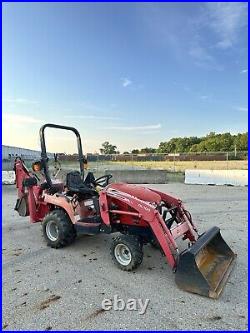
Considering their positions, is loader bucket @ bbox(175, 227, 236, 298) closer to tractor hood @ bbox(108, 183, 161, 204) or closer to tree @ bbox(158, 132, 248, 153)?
tractor hood @ bbox(108, 183, 161, 204)

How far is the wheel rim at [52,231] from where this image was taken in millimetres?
4833

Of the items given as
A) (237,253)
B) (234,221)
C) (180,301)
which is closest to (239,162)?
(234,221)

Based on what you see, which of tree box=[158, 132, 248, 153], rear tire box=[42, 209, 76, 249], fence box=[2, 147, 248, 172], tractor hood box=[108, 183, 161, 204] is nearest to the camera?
tractor hood box=[108, 183, 161, 204]

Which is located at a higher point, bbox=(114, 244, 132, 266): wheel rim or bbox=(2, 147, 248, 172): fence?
bbox=(2, 147, 248, 172): fence

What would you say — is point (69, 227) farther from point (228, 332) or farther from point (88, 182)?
point (228, 332)

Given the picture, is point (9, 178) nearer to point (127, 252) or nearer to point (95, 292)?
point (127, 252)

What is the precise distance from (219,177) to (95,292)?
1190 centimetres

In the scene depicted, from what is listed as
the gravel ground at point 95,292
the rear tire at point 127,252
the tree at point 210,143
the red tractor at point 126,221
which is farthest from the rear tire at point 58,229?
the tree at point 210,143

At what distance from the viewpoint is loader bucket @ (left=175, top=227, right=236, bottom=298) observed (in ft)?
10.6

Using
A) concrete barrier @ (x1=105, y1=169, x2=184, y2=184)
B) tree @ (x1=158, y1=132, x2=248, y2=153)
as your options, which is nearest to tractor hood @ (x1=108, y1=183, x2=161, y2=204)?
concrete barrier @ (x1=105, y1=169, x2=184, y2=184)

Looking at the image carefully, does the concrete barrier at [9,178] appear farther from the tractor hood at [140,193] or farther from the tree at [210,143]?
the tree at [210,143]

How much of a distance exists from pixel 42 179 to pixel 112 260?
2.21 metres

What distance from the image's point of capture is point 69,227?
4688mm

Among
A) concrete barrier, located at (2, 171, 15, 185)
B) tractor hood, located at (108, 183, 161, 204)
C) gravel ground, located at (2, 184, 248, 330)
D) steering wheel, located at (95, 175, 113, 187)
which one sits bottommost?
gravel ground, located at (2, 184, 248, 330)
